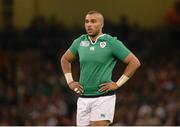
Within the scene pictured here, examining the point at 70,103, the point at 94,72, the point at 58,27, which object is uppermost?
the point at 94,72

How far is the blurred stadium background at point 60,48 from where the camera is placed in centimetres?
1238

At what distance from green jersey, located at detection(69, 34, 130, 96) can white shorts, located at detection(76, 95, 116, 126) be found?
0.07 metres

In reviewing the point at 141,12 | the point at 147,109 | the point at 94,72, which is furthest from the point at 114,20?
the point at 94,72

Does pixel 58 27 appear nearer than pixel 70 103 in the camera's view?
No

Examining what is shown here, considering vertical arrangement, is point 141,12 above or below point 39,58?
above

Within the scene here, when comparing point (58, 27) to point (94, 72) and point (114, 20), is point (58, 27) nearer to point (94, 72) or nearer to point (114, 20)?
point (114, 20)

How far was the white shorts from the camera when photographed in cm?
660

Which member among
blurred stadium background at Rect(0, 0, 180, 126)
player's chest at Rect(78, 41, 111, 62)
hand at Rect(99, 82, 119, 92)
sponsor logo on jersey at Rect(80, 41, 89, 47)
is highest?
sponsor logo on jersey at Rect(80, 41, 89, 47)

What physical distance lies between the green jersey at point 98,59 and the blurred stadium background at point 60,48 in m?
5.43

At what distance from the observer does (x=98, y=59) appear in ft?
21.6

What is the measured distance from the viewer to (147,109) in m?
11.6

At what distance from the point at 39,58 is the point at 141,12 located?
213cm

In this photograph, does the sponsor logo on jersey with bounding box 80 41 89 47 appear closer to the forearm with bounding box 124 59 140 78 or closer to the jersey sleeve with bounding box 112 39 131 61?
the jersey sleeve with bounding box 112 39 131 61

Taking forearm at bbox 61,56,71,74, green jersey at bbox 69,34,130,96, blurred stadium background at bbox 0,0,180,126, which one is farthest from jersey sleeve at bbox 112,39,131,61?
blurred stadium background at bbox 0,0,180,126
